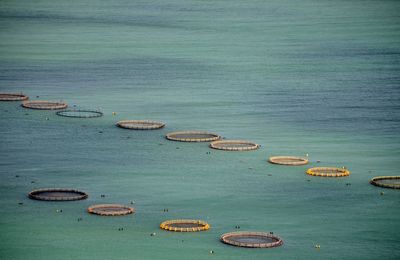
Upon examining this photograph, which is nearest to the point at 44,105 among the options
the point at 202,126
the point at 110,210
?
the point at 202,126

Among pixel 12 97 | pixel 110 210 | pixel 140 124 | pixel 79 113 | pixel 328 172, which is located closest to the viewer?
pixel 110 210

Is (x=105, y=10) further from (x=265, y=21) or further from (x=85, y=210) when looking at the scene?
(x=85, y=210)

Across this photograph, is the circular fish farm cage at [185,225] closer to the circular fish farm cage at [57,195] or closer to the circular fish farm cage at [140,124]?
the circular fish farm cage at [57,195]

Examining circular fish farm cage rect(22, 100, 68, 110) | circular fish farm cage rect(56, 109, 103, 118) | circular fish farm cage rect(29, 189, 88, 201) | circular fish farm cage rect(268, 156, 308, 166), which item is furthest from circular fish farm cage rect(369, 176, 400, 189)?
circular fish farm cage rect(22, 100, 68, 110)

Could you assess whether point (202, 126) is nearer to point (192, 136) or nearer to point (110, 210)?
point (192, 136)

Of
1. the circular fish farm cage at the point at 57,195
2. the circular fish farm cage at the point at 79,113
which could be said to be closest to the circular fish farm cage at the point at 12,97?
the circular fish farm cage at the point at 79,113

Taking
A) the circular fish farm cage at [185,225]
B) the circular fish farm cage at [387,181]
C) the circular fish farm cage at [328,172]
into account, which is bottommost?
the circular fish farm cage at [185,225]

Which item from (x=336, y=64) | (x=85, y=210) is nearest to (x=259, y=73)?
(x=336, y=64)
